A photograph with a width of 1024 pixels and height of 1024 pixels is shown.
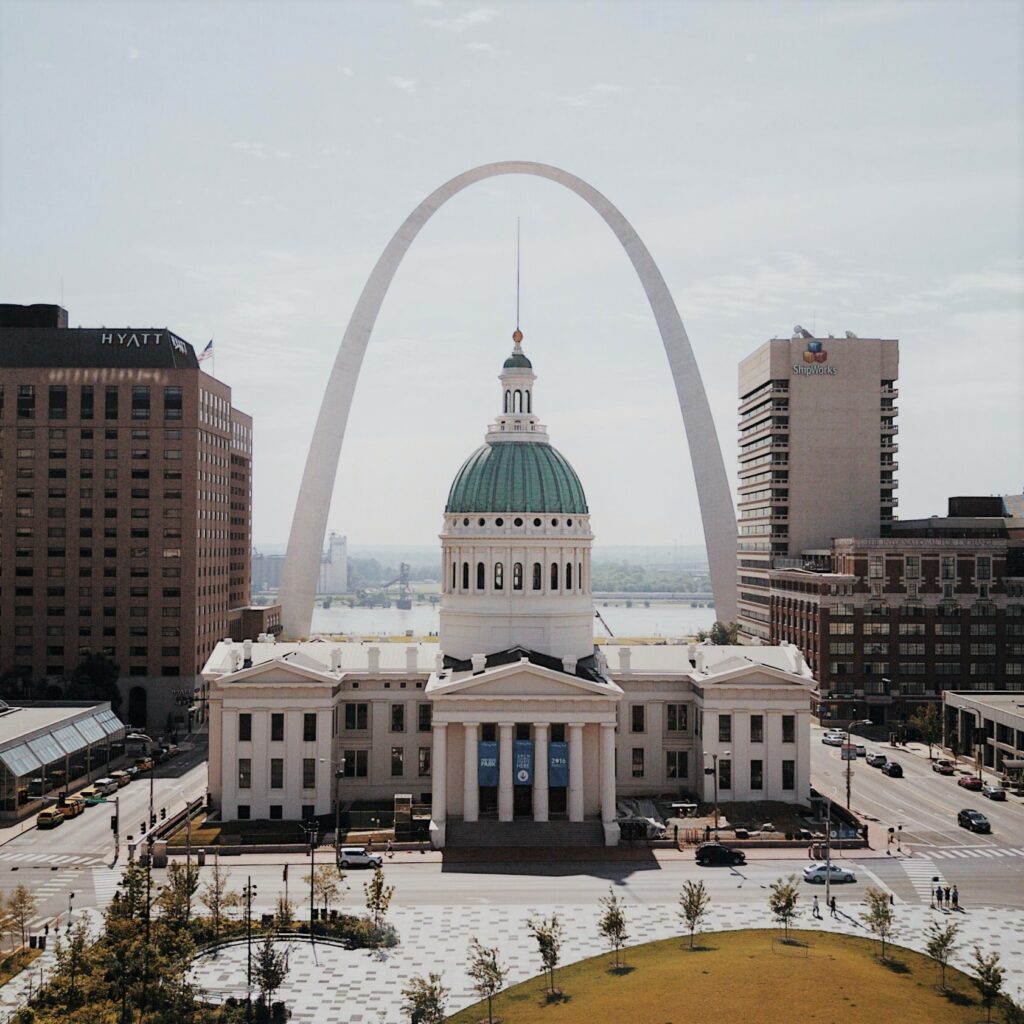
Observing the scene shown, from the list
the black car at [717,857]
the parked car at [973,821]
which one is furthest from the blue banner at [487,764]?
the parked car at [973,821]

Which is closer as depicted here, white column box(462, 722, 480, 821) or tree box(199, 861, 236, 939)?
tree box(199, 861, 236, 939)

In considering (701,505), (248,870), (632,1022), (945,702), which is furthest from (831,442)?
(632,1022)

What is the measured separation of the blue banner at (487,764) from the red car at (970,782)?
151 ft

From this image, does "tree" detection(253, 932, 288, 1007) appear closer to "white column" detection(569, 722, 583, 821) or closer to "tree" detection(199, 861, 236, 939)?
"tree" detection(199, 861, 236, 939)

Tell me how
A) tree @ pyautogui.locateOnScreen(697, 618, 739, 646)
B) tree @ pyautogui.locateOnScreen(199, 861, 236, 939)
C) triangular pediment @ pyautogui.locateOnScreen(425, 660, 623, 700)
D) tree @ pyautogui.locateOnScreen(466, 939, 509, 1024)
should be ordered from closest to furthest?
1. tree @ pyautogui.locateOnScreen(466, 939, 509, 1024)
2. tree @ pyautogui.locateOnScreen(199, 861, 236, 939)
3. triangular pediment @ pyautogui.locateOnScreen(425, 660, 623, 700)
4. tree @ pyautogui.locateOnScreen(697, 618, 739, 646)

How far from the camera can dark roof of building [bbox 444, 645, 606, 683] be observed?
94500 mm

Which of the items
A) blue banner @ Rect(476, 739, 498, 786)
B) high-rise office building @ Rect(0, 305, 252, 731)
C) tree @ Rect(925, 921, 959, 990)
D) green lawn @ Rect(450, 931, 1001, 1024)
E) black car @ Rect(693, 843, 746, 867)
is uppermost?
high-rise office building @ Rect(0, 305, 252, 731)

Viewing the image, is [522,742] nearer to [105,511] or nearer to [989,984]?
[989,984]

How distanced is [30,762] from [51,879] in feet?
77.4

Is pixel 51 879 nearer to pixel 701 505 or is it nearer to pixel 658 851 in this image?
pixel 658 851

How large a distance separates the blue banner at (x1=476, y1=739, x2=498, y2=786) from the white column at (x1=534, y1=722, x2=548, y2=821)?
3.14 meters

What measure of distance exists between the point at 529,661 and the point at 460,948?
110 ft

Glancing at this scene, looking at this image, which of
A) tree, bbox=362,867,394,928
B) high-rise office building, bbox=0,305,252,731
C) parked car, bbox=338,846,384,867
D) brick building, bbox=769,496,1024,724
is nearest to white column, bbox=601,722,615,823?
parked car, bbox=338,846,384,867

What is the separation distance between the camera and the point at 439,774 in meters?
87.4
